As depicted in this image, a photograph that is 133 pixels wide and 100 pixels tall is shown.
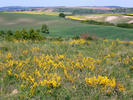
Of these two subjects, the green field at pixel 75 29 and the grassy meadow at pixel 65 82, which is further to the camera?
the green field at pixel 75 29

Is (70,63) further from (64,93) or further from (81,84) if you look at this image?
(64,93)

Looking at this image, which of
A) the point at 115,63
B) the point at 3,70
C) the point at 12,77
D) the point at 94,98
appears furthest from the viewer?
the point at 115,63

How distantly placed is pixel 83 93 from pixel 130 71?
307 cm

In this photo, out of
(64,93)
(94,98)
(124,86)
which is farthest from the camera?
(124,86)

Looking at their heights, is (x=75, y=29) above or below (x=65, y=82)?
below

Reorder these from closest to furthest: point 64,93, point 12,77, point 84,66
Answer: point 64,93 → point 12,77 → point 84,66

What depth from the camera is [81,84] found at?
17.0ft

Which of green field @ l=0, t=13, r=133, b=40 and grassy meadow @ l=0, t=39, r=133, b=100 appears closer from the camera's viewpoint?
grassy meadow @ l=0, t=39, r=133, b=100

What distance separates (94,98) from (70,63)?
2.92m

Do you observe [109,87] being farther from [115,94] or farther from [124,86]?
[124,86]

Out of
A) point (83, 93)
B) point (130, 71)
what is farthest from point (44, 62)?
point (130, 71)

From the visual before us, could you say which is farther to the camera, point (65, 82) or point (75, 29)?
point (75, 29)

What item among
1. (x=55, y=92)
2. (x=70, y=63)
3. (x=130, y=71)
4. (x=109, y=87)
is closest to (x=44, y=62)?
(x=70, y=63)

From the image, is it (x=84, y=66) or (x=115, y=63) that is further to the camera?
(x=115, y=63)
